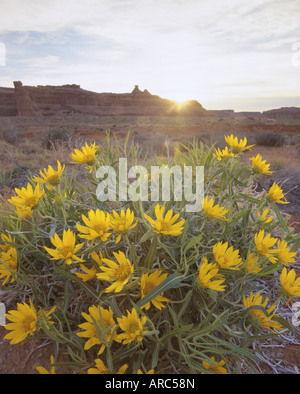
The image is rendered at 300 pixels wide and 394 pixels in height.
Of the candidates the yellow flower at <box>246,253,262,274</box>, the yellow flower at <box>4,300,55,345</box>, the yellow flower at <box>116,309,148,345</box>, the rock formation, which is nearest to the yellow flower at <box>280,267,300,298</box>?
the yellow flower at <box>246,253,262,274</box>

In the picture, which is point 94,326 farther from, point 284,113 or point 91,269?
point 284,113

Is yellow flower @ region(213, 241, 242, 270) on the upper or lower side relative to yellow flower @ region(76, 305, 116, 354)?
upper

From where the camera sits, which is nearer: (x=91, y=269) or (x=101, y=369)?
(x=101, y=369)

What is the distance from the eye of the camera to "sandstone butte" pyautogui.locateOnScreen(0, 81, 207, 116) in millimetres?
52844

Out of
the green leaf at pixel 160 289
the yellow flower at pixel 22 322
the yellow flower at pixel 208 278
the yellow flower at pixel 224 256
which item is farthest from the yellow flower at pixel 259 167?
the yellow flower at pixel 22 322

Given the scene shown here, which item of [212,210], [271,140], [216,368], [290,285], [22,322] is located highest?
[271,140]

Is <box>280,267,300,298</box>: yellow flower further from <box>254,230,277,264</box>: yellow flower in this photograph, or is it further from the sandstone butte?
A: the sandstone butte

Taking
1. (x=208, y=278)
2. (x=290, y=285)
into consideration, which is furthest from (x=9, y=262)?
(x=290, y=285)

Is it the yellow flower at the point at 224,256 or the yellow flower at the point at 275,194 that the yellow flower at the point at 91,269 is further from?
the yellow flower at the point at 275,194

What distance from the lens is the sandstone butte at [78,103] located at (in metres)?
52.8

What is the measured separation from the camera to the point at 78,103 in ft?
205

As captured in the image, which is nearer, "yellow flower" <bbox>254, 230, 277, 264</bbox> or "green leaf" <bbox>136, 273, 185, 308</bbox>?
"green leaf" <bbox>136, 273, 185, 308</bbox>
